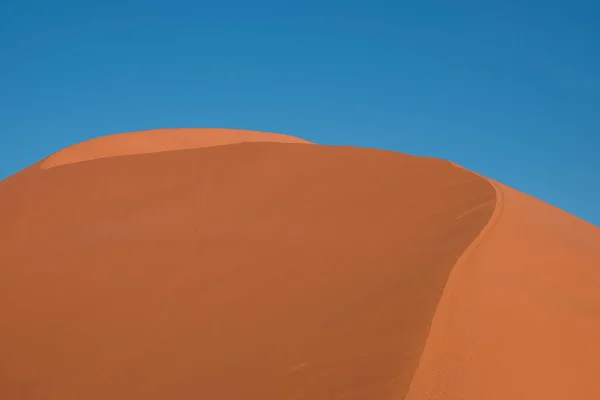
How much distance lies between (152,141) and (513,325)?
15.1 m

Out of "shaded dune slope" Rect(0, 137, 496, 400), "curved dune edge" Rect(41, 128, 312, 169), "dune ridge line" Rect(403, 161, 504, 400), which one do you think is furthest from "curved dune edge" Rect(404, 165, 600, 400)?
"curved dune edge" Rect(41, 128, 312, 169)

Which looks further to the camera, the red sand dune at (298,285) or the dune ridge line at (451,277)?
the red sand dune at (298,285)

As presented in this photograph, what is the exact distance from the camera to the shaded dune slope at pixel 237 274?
652 cm

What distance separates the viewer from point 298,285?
8.11 m

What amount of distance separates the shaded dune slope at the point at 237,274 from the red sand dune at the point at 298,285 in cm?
3

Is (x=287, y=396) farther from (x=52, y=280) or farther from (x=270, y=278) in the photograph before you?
(x=52, y=280)

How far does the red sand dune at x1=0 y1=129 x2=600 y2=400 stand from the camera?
5945 millimetres

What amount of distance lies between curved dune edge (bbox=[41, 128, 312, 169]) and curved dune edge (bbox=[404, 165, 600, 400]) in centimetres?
1073

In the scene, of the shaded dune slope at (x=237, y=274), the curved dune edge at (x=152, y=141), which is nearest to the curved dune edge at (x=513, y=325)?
the shaded dune slope at (x=237, y=274)


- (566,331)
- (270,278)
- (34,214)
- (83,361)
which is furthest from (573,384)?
(34,214)

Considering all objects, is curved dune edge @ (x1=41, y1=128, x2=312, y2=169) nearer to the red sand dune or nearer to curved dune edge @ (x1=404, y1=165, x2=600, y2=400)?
the red sand dune

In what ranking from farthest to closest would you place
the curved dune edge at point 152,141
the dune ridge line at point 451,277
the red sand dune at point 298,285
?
1. the curved dune edge at point 152,141
2. the red sand dune at point 298,285
3. the dune ridge line at point 451,277

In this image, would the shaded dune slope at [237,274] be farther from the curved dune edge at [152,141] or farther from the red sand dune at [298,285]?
the curved dune edge at [152,141]

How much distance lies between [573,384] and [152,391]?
4294 millimetres
